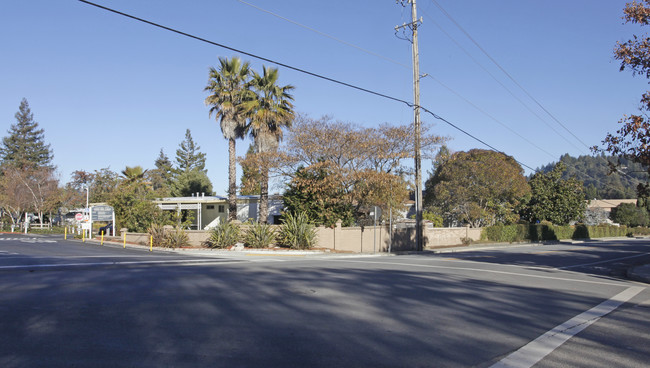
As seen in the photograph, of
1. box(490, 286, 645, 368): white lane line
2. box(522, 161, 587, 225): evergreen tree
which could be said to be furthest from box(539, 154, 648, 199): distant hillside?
box(490, 286, 645, 368): white lane line

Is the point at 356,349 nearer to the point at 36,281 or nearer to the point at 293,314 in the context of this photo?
the point at 293,314

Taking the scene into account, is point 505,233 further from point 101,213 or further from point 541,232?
point 101,213

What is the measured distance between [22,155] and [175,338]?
94187 mm

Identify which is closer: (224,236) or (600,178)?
(224,236)

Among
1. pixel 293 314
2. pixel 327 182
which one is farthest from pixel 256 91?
pixel 293 314

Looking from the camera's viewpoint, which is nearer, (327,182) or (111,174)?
(327,182)

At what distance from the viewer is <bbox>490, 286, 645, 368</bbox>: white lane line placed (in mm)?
5594

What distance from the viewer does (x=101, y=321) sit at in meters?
6.95

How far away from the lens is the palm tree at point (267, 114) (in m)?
29.8

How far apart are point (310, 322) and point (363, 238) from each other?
2111cm

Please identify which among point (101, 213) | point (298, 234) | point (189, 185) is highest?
point (189, 185)

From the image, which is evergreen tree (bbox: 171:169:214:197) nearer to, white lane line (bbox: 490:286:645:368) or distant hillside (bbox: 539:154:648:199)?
white lane line (bbox: 490:286:645:368)

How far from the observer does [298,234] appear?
2523 cm

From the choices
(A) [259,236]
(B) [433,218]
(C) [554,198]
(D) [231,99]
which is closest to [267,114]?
(D) [231,99]
